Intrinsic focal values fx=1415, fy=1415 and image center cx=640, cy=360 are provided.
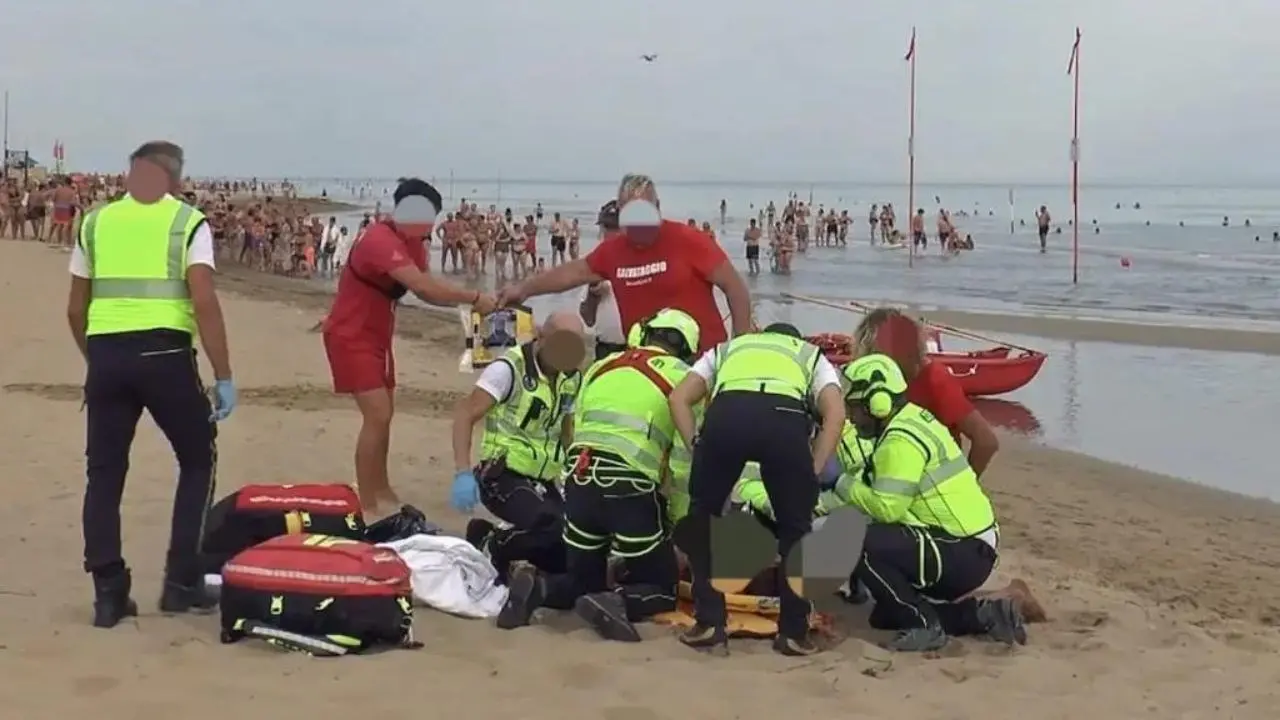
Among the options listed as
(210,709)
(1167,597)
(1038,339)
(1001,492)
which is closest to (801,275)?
(1038,339)

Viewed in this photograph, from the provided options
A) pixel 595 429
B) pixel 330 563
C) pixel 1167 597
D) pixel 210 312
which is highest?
pixel 210 312

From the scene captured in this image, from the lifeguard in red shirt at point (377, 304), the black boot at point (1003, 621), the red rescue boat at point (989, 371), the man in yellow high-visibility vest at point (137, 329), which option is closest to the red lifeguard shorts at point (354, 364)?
the lifeguard in red shirt at point (377, 304)

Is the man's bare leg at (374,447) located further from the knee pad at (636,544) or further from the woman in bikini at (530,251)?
the woman in bikini at (530,251)

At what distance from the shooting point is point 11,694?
4242 millimetres

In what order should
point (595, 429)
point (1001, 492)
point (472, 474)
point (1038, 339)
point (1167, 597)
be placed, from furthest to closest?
1. point (1038, 339)
2. point (1001, 492)
3. point (1167, 597)
4. point (472, 474)
5. point (595, 429)

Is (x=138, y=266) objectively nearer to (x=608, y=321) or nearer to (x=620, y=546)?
(x=620, y=546)

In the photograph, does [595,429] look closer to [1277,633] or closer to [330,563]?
[330,563]

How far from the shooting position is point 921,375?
581 centimetres

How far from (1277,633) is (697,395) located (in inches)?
111

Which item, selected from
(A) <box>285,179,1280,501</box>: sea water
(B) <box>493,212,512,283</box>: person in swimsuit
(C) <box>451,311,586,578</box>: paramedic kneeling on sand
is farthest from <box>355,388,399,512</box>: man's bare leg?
(B) <box>493,212,512,283</box>: person in swimsuit

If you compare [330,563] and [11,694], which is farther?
[330,563]

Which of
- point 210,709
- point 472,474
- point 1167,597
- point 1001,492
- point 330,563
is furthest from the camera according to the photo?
point 1001,492

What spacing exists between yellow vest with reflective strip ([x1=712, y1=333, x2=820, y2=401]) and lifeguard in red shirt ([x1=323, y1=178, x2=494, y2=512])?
1.84 meters

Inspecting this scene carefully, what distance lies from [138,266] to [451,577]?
1634 mm
